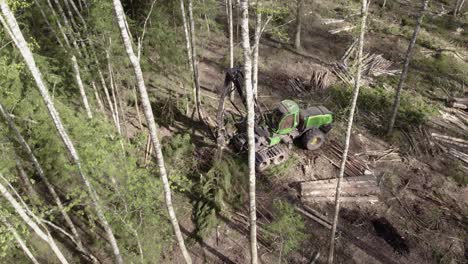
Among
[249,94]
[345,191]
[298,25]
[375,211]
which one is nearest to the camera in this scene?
[249,94]

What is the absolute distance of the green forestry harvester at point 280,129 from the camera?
39.0 ft

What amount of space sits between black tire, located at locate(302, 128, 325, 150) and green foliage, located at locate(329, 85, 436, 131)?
74.6 inches

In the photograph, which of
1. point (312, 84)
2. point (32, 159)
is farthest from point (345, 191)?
point (32, 159)

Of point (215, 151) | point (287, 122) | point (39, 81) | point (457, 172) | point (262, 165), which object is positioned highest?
point (39, 81)

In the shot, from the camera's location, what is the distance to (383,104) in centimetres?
1531

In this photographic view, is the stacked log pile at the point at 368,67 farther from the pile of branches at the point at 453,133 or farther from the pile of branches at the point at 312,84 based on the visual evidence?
the pile of branches at the point at 453,133

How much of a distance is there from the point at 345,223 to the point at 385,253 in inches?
57.0

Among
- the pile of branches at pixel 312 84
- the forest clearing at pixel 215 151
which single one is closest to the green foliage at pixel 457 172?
the forest clearing at pixel 215 151

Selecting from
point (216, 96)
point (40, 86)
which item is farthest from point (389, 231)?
point (40, 86)

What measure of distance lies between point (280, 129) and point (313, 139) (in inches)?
67.9

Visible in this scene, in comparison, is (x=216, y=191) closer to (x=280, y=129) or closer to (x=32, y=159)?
(x=280, y=129)

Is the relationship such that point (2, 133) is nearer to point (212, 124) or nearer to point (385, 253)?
point (212, 124)

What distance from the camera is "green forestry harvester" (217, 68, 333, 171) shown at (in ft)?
39.0

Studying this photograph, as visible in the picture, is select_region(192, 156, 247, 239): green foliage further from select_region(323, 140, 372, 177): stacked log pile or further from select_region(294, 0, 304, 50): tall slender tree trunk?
select_region(294, 0, 304, 50): tall slender tree trunk
